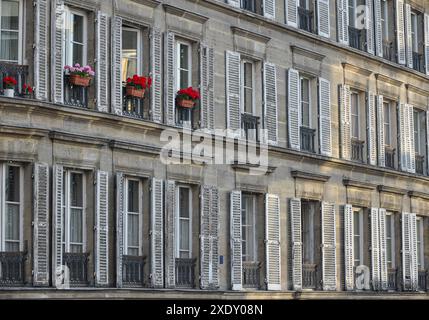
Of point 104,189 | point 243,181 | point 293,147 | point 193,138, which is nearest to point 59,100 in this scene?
point 104,189

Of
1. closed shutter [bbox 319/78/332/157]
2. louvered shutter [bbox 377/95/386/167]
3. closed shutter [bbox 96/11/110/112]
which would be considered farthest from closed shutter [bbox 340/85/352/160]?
closed shutter [bbox 96/11/110/112]

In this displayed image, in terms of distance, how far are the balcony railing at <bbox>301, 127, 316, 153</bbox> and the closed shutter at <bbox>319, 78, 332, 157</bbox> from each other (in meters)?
0.35

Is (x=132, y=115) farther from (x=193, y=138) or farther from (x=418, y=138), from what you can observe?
(x=418, y=138)

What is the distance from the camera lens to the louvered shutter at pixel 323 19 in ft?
132

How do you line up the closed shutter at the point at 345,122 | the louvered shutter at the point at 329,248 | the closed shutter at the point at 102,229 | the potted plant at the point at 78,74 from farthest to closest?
the closed shutter at the point at 345,122 → the louvered shutter at the point at 329,248 → the closed shutter at the point at 102,229 → the potted plant at the point at 78,74

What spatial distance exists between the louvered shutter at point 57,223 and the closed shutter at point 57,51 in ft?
5.05

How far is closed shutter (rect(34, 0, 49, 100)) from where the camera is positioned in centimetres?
2917

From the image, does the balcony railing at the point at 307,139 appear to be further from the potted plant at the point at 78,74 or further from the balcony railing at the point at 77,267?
the balcony railing at the point at 77,267

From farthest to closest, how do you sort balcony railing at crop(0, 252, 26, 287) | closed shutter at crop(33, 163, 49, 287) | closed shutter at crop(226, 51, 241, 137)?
closed shutter at crop(226, 51, 241, 137) → closed shutter at crop(33, 163, 49, 287) → balcony railing at crop(0, 252, 26, 287)

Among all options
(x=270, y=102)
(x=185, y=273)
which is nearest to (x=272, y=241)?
(x=270, y=102)

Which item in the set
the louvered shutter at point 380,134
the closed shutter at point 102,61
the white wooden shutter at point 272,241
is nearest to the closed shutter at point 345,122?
the louvered shutter at point 380,134

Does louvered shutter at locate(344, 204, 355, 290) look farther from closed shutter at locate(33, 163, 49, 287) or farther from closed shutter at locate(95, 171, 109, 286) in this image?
closed shutter at locate(33, 163, 49, 287)

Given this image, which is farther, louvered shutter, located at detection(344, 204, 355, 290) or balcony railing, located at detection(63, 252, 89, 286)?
louvered shutter, located at detection(344, 204, 355, 290)

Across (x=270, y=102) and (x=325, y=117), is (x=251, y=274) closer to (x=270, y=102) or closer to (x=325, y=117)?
(x=270, y=102)
